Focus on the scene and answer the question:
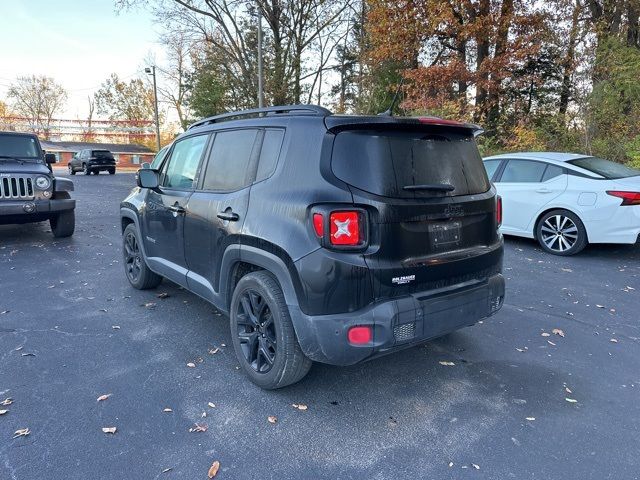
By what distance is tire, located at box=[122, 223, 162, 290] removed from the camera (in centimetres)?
482

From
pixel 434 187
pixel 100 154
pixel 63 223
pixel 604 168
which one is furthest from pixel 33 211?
pixel 100 154

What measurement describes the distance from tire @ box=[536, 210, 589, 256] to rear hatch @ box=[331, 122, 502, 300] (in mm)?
4275

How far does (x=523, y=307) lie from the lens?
4535 mm

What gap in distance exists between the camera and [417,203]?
8.42ft

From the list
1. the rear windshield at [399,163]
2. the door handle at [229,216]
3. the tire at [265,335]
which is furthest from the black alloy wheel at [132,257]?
the rear windshield at [399,163]

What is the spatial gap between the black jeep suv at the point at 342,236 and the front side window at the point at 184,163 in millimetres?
391

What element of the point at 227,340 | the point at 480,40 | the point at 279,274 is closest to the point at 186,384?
the point at 227,340

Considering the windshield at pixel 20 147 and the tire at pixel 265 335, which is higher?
the windshield at pixel 20 147

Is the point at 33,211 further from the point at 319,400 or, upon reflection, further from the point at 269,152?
the point at 319,400

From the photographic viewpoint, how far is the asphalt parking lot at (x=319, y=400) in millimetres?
2258

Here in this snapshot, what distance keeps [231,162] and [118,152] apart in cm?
4878

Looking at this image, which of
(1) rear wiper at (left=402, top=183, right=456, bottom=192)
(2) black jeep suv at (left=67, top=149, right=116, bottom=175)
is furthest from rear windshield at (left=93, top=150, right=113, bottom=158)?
(1) rear wiper at (left=402, top=183, right=456, bottom=192)

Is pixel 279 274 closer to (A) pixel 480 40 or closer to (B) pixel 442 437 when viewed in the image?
(B) pixel 442 437

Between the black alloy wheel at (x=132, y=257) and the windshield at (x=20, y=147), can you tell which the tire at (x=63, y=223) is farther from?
the black alloy wheel at (x=132, y=257)
